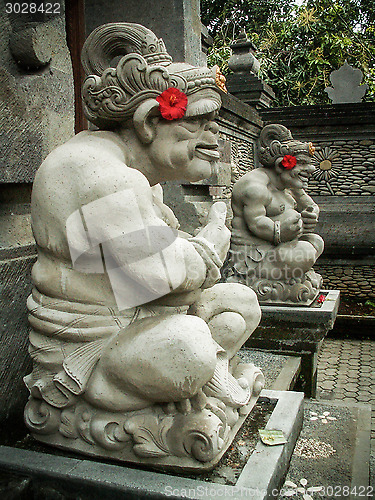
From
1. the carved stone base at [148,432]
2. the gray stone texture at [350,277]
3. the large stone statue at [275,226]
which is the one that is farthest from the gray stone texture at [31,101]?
the gray stone texture at [350,277]

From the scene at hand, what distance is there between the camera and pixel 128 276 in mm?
1935

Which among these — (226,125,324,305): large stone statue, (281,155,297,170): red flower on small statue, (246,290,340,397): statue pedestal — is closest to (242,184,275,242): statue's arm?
(226,125,324,305): large stone statue

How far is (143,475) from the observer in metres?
1.91

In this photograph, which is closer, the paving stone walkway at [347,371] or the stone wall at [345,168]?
the paving stone walkway at [347,371]

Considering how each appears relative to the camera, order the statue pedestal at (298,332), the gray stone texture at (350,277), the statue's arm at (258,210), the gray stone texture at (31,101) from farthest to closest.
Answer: the gray stone texture at (350,277), the statue's arm at (258,210), the statue pedestal at (298,332), the gray stone texture at (31,101)

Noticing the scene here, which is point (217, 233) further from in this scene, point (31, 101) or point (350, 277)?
point (350, 277)

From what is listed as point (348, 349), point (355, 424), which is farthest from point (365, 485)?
point (348, 349)

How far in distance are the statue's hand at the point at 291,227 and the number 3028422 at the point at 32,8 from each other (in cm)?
284

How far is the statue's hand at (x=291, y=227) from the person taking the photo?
15.8ft

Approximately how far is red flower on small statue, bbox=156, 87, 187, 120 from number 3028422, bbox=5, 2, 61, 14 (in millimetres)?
988

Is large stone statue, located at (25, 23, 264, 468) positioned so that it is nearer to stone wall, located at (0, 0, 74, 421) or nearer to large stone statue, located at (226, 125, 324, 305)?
stone wall, located at (0, 0, 74, 421)

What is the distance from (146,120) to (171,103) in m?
0.12

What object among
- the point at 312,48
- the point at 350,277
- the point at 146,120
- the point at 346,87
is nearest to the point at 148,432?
the point at 146,120

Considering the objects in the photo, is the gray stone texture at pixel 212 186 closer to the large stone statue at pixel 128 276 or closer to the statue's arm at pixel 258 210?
the statue's arm at pixel 258 210
